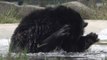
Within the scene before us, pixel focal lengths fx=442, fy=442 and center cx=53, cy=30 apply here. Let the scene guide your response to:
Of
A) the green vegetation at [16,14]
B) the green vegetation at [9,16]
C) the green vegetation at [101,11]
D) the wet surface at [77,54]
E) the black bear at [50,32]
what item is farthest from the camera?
the green vegetation at [101,11]

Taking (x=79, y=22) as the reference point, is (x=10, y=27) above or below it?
below

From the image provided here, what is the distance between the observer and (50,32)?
7.77 meters

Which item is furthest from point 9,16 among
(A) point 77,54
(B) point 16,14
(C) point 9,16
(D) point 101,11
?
(A) point 77,54

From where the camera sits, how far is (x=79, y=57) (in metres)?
7.36

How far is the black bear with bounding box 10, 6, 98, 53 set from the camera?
7.64 metres

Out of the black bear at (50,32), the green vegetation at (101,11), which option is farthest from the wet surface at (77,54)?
the green vegetation at (101,11)

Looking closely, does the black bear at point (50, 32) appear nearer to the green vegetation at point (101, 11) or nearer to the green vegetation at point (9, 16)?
the green vegetation at point (9, 16)

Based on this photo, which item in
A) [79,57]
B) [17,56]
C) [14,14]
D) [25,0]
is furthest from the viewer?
[25,0]

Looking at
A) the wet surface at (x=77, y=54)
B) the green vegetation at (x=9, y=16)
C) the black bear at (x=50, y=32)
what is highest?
the black bear at (x=50, y=32)

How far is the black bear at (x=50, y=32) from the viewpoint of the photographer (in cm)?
764

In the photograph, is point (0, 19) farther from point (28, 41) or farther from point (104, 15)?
point (28, 41)

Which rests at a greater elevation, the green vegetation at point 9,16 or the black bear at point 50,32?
the black bear at point 50,32

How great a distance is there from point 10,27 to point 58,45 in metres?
5.31

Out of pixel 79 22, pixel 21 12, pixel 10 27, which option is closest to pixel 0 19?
pixel 21 12
